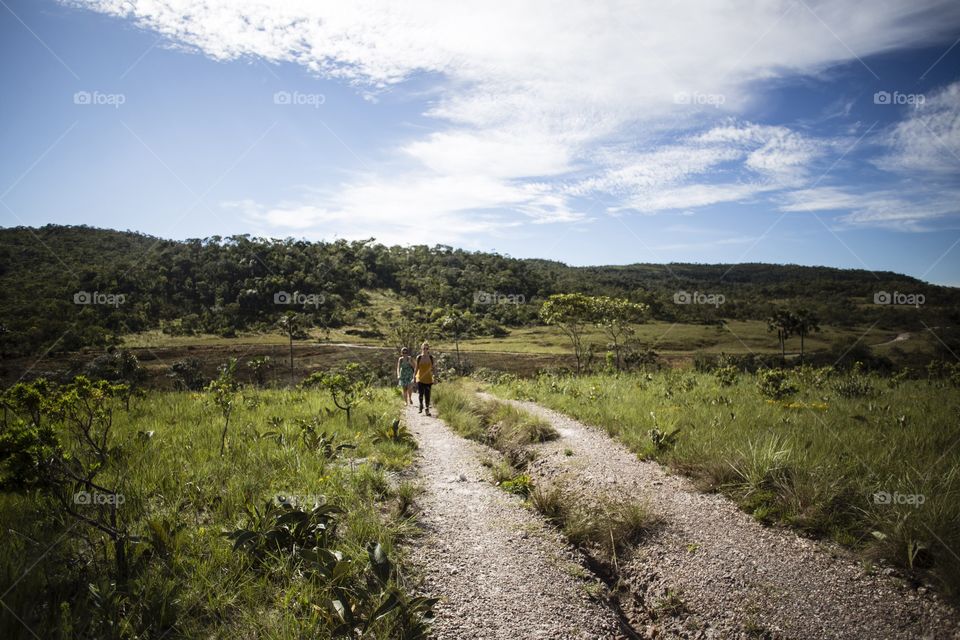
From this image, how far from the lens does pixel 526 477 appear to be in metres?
6.33

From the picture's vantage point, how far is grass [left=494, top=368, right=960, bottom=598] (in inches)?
146

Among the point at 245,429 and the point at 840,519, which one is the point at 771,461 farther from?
the point at 245,429

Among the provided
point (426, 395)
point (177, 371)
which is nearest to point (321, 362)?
point (177, 371)

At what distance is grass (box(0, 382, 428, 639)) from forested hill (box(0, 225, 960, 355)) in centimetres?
4467

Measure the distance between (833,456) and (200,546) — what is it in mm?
7169

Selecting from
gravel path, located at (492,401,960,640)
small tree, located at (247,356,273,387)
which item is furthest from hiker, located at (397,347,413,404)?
gravel path, located at (492,401,960,640)

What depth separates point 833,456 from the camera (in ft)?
17.7

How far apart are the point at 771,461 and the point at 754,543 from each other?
1422 mm

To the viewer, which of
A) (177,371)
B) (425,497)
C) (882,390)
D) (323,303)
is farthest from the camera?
(323,303)

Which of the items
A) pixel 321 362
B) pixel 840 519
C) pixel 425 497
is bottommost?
Answer: pixel 321 362
